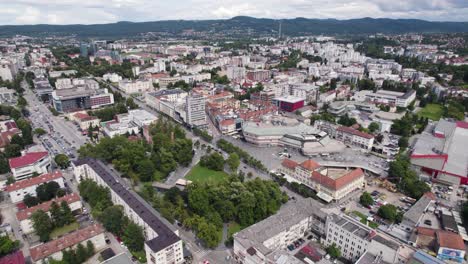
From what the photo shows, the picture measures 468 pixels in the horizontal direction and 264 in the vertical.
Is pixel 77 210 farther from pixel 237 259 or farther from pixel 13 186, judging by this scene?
pixel 237 259

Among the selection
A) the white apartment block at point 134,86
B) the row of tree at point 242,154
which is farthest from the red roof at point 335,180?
the white apartment block at point 134,86

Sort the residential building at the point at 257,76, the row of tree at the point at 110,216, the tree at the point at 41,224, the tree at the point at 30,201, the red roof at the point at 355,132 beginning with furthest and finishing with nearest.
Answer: the residential building at the point at 257,76 → the red roof at the point at 355,132 → the tree at the point at 30,201 → the tree at the point at 41,224 → the row of tree at the point at 110,216

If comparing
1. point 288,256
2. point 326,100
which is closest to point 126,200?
point 288,256

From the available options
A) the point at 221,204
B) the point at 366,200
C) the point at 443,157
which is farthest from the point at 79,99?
the point at 443,157

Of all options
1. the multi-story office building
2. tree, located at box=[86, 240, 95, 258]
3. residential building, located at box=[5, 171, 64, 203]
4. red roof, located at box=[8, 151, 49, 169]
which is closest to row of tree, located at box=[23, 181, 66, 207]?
residential building, located at box=[5, 171, 64, 203]

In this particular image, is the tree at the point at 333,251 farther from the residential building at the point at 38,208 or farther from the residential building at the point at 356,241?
the residential building at the point at 38,208

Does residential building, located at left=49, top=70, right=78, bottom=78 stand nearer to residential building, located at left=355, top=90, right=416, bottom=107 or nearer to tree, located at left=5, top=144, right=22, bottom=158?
tree, located at left=5, top=144, right=22, bottom=158
